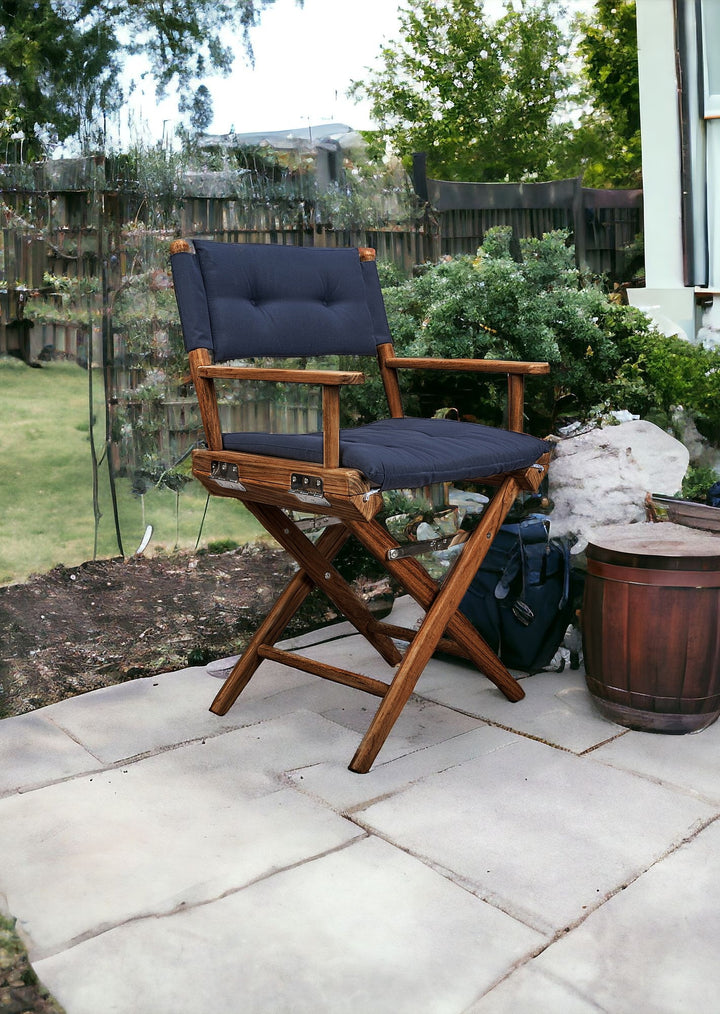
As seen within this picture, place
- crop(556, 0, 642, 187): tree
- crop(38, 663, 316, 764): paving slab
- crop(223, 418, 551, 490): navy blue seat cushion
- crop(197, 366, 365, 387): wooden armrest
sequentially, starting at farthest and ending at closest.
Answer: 1. crop(556, 0, 642, 187): tree
2. crop(38, 663, 316, 764): paving slab
3. crop(223, 418, 551, 490): navy blue seat cushion
4. crop(197, 366, 365, 387): wooden armrest

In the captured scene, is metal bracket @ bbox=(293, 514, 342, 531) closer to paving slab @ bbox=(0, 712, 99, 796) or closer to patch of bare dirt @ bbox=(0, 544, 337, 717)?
patch of bare dirt @ bbox=(0, 544, 337, 717)

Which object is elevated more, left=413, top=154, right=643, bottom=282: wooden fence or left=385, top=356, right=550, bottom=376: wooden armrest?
left=413, top=154, right=643, bottom=282: wooden fence

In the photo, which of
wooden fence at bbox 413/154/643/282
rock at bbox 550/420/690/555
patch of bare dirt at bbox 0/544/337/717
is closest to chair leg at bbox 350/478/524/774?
rock at bbox 550/420/690/555

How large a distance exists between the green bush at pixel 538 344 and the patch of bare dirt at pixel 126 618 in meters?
0.77

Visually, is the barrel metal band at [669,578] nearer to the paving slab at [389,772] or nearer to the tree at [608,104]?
the paving slab at [389,772]

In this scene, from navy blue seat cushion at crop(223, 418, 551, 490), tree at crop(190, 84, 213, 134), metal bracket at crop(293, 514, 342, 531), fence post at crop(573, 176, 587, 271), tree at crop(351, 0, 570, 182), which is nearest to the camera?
navy blue seat cushion at crop(223, 418, 551, 490)

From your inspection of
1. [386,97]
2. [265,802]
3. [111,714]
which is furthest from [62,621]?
[386,97]

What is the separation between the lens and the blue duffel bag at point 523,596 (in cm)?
274

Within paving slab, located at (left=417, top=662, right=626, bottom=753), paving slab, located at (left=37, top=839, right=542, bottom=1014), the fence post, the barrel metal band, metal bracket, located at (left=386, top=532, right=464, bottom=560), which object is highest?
the fence post

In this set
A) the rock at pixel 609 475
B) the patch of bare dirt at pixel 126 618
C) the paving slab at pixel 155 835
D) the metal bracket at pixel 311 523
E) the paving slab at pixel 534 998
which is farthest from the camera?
the metal bracket at pixel 311 523

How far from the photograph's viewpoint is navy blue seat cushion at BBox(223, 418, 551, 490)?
6.69 ft

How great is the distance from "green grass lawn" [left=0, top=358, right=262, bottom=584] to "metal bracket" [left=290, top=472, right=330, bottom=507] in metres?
0.93

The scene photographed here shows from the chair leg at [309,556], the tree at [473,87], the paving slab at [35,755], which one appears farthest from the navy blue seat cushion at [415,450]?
the tree at [473,87]

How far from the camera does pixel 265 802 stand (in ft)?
6.81
